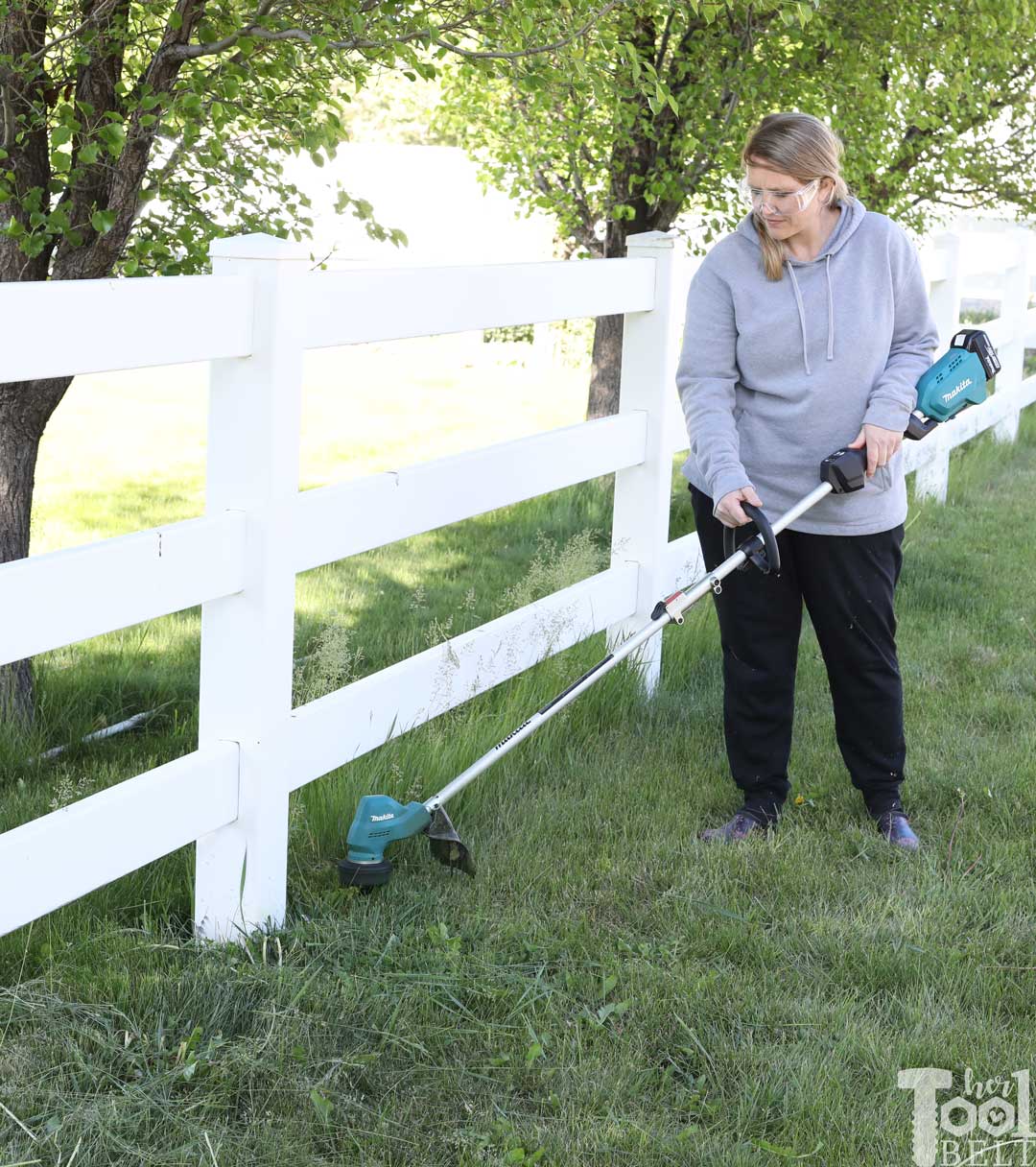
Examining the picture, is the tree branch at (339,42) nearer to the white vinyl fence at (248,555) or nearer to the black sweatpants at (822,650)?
the white vinyl fence at (248,555)

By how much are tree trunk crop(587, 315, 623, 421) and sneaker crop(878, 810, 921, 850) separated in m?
5.09

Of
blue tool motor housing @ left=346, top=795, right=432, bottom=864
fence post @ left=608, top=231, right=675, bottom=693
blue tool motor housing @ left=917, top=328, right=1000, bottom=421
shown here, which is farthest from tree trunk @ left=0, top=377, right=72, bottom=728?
blue tool motor housing @ left=917, top=328, right=1000, bottom=421

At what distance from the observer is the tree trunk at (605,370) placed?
8617mm

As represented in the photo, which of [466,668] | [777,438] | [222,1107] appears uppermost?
[777,438]

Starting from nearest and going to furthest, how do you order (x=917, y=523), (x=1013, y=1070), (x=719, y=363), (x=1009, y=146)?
(x=1013, y=1070) → (x=719, y=363) → (x=917, y=523) → (x=1009, y=146)

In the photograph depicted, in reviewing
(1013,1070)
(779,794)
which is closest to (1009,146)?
(779,794)

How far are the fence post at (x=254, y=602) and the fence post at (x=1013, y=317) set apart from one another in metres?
7.90

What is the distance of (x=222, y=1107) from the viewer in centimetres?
254

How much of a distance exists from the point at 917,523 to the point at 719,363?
3.98m

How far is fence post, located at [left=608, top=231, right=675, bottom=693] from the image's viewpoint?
4.66 m

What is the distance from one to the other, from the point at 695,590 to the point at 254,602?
1177 mm

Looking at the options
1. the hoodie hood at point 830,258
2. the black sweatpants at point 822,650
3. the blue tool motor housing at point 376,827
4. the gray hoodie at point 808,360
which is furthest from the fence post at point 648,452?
the blue tool motor housing at point 376,827

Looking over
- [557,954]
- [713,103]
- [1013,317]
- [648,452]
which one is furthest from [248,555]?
[1013,317]

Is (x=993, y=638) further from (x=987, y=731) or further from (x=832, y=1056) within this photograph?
(x=832, y=1056)
